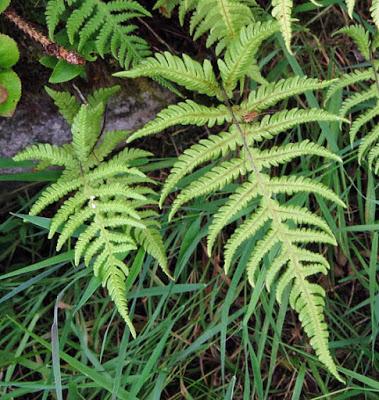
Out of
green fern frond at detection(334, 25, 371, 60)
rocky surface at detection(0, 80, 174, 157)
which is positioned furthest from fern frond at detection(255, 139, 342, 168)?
rocky surface at detection(0, 80, 174, 157)

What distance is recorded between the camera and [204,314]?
300 centimetres

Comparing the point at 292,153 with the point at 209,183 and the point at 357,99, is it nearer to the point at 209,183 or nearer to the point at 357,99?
the point at 209,183

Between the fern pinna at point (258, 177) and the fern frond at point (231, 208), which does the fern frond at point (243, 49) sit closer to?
the fern pinna at point (258, 177)

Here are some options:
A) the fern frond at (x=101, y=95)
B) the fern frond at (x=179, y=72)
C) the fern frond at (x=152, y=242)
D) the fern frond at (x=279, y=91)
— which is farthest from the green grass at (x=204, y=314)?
the fern frond at (x=179, y=72)

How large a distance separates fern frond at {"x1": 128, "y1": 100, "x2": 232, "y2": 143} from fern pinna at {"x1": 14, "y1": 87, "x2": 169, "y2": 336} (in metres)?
0.21

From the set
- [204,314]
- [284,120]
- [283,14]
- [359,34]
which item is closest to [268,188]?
[284,120]

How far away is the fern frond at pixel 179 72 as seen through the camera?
213cm

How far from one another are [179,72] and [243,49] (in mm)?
249

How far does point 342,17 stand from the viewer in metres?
3.03

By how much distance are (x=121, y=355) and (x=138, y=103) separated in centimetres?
119

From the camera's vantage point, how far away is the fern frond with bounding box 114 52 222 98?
213cm

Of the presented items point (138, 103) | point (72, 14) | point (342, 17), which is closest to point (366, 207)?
point (342, 17)

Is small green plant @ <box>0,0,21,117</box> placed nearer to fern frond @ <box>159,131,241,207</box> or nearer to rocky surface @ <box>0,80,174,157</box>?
rocky surface @ <box>0,80,174,157</box>

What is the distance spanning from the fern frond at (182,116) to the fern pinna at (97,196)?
21 centimetres
